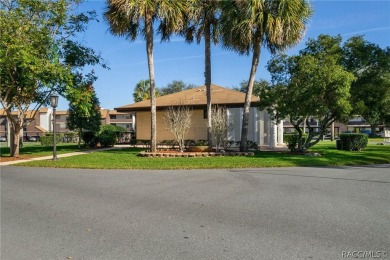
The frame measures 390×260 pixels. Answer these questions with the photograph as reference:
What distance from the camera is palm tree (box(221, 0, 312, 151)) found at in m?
16.3

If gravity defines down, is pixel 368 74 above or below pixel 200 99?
above

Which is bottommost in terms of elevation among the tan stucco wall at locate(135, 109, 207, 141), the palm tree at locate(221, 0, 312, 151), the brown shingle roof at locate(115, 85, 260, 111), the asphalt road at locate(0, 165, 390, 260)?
the asphalt road at locate(0, 165, 390, 260)

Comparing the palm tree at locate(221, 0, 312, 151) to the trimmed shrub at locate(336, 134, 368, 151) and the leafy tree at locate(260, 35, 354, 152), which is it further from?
the trimmed shrub at locate(336, 134, 368, 151)

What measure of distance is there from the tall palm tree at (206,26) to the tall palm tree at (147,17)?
0.90m

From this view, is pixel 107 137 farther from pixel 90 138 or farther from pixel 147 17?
pixel 147 17

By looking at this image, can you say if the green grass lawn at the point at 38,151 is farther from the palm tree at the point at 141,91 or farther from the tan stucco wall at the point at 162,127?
the palm tree at the point at 141,91

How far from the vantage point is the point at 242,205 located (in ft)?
22.5

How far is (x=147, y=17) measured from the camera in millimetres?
17438

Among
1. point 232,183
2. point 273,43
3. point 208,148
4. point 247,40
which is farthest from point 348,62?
point 232,183

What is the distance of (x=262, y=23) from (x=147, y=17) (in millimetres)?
5581

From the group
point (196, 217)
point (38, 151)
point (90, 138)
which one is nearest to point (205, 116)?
point (90, 138)

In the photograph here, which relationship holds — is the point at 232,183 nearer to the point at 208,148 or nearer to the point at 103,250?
the point at 103,250

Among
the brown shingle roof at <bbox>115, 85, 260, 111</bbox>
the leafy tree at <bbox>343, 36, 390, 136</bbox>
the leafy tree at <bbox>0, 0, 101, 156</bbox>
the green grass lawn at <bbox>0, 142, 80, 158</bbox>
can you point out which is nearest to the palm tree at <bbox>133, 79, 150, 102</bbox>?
the brown shingle roof at <bbox>115, 85, 260, 111</bbox>

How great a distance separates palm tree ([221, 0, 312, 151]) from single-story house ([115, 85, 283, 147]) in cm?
539
